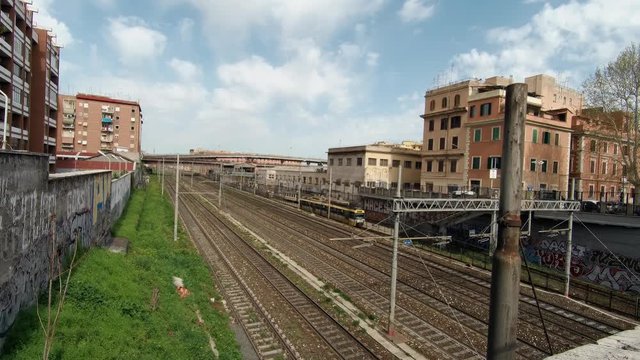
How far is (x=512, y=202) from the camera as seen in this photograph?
3.47 m

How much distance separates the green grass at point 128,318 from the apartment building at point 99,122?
9820 cm

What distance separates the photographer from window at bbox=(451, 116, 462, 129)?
160ft

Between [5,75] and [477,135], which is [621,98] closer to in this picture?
[477,135]

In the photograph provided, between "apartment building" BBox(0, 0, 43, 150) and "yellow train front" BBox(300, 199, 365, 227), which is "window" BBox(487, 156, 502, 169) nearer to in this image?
"yellow train front" BBox(300, 199, 365, 227)

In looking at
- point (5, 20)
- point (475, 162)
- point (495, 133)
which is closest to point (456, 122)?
point (475, 162)

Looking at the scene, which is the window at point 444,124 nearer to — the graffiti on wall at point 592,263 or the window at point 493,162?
the window at point 493,162

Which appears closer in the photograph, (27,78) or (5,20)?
(5,20)

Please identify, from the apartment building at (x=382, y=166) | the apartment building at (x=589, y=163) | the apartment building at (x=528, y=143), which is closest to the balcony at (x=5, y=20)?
the apartment building at (x=382, y=166)

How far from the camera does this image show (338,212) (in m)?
49.3

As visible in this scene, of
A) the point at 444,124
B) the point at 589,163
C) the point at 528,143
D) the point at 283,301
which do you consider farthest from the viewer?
the point at 444,124

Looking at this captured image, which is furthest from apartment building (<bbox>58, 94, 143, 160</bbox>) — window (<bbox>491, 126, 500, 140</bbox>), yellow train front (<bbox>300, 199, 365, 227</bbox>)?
window (<bbox>491, 126, 500, 140</bbox>)

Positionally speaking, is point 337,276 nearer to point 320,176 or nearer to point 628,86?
point 628,86

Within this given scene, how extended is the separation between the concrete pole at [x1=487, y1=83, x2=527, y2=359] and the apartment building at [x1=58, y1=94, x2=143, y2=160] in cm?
11429

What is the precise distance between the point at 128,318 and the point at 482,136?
1690 inches
